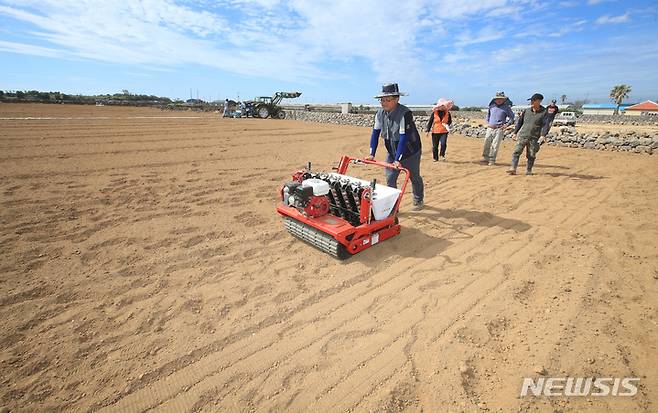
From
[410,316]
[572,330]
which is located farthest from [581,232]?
[410,316]

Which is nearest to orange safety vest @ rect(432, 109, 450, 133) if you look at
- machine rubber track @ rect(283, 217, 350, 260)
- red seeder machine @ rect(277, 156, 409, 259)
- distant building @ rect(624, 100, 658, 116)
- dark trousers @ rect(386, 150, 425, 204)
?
dark trousers @ rect(386, 150, 425, 204)

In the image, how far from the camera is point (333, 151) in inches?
455

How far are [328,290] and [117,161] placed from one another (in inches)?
299

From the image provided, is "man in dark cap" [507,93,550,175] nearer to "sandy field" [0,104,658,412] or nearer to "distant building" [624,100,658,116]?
"sandy field" [0,104,658,412]

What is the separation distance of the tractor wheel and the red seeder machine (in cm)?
2539

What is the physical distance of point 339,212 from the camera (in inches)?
181

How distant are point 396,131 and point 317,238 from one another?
204cm

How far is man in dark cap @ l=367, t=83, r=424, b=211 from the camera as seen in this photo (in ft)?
15.3

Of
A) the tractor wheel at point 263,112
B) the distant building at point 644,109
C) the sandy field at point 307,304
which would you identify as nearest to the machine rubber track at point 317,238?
the sandy field at point 307,304

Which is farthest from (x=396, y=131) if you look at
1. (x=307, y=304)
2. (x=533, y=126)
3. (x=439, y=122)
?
(x=439, y=122)

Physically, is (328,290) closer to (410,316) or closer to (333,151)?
(410,316)

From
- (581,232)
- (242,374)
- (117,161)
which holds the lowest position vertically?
(242,374)

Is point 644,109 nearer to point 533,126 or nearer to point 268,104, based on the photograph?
point 268,104

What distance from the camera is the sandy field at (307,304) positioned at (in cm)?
236
